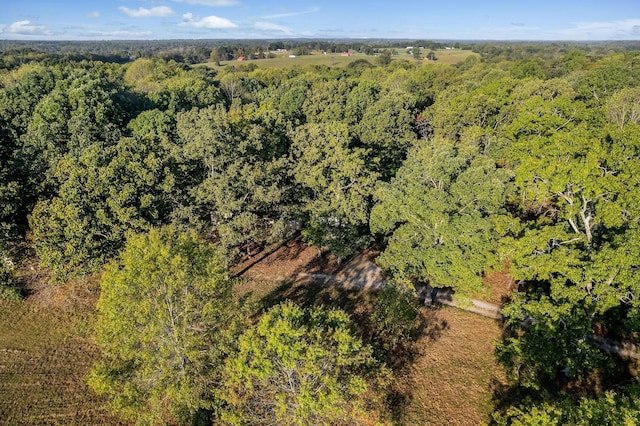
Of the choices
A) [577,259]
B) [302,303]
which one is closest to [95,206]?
[302,303]

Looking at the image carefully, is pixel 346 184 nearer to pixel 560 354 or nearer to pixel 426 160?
pixel 426 160

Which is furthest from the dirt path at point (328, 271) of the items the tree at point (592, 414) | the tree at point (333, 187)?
the tree at point (592, 414)

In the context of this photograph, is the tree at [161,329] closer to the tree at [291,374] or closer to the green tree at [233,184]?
the tree at [291,374]

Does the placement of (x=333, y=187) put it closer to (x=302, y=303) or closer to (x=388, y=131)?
(x=302, y=303)

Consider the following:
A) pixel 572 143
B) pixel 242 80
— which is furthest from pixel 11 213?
pixel 242 80

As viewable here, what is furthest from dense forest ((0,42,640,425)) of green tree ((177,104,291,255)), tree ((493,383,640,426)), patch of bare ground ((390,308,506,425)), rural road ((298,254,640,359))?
patch of bare ground ((390,308,506,425))

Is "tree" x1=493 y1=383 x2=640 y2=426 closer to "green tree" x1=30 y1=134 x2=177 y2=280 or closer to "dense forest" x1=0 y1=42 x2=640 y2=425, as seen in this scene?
"dense forest" x1=0 y1=42 x2=640 y2=425

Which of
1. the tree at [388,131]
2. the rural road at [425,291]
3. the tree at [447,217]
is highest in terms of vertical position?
the tree at [388,131]
